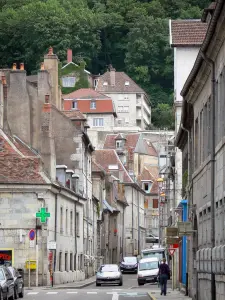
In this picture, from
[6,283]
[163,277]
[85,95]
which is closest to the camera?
[6,283]

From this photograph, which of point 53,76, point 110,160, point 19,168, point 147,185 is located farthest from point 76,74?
point 19,168

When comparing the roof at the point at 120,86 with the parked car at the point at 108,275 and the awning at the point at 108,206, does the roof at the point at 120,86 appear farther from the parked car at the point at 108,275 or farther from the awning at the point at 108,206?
the parked car at the point at 108,275

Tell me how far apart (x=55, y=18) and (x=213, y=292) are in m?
168

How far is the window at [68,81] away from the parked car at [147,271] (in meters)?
115

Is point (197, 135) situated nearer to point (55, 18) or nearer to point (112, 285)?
point (112, 285)

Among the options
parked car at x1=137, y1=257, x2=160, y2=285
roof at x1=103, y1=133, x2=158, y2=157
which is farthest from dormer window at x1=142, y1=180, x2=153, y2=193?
parked car at x1=137, y1=257, x2=160, y2=285

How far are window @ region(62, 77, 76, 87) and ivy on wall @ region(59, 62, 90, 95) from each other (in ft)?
1.78

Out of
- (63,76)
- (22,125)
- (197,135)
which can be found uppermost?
(63,76)

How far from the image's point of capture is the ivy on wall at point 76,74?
184125 mm

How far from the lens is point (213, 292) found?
32.0 metres

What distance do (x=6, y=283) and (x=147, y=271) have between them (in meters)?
30.8

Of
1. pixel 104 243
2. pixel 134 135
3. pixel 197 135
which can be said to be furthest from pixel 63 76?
pixel 197 135

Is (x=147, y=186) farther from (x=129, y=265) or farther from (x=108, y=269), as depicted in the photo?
(x=108, y=269)

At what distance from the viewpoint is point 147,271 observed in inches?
2761
